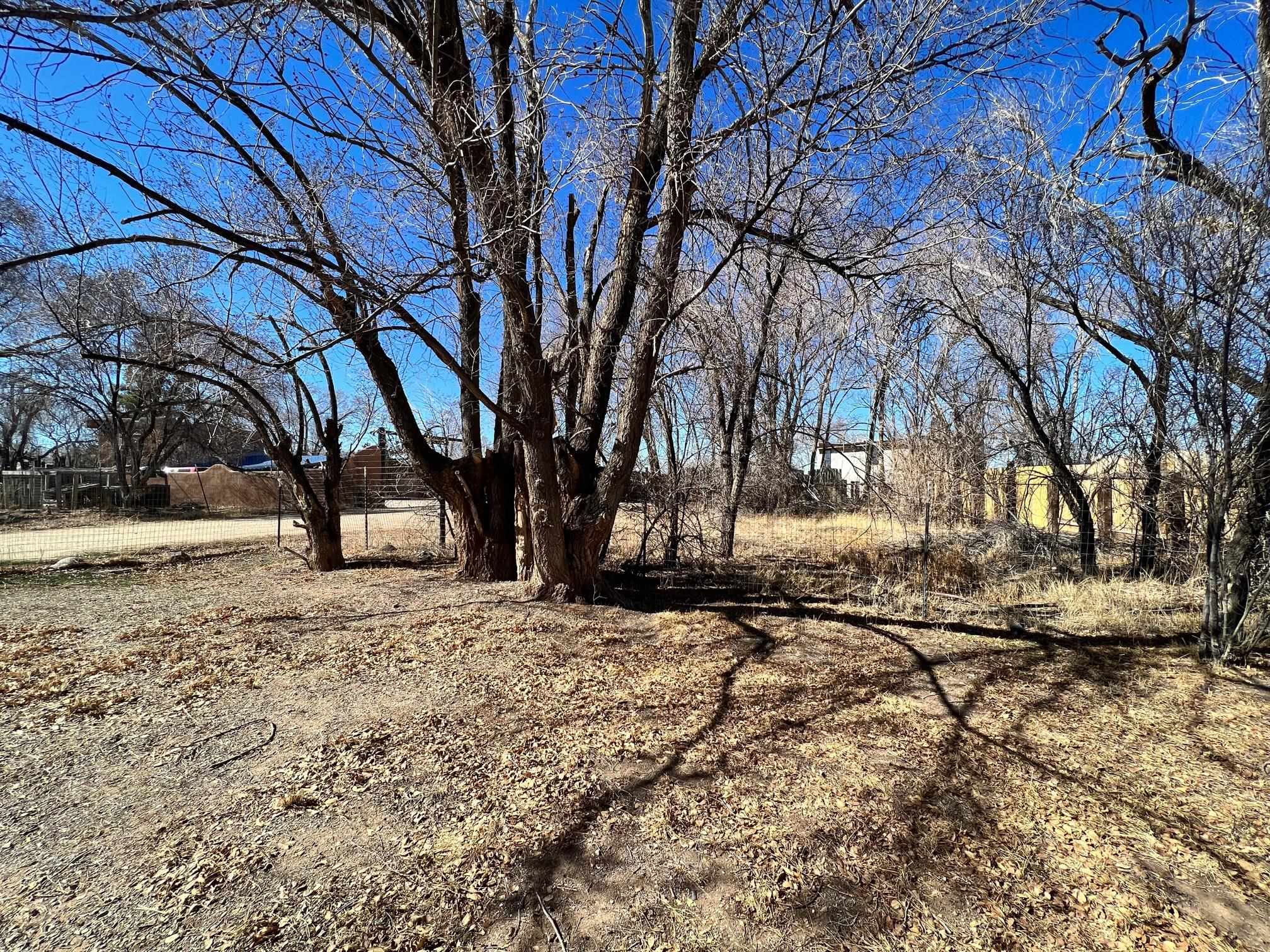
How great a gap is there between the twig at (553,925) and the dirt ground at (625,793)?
Result: 1 centimetres

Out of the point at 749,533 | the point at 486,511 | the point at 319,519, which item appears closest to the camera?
the point at 486,511

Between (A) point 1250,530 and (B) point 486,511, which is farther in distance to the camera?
(B) point 486,511

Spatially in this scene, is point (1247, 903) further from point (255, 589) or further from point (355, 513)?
point (355, 513)

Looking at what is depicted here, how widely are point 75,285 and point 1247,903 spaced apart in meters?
15.4

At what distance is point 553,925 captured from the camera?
2070mm

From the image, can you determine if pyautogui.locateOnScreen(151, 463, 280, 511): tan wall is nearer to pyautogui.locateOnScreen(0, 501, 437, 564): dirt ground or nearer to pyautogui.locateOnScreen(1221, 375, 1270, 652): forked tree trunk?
pyautogui.locateOnScreen(0, 501, 437, 564): dirt ground

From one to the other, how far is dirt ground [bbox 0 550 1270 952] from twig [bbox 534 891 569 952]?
0.01 metres

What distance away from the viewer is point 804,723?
3.70m

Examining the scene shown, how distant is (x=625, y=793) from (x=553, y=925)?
857mm

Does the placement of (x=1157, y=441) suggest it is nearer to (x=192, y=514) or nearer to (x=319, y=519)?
(x=319, y=519)

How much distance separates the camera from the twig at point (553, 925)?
1975 mm

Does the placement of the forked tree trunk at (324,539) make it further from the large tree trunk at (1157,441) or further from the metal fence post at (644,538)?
the large tree trunk at (1157,441)

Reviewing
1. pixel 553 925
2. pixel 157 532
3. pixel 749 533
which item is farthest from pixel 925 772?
pixel 157 532

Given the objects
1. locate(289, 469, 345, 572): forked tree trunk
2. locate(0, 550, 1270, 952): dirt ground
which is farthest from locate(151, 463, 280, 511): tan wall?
locate(0, 550, 1270, 952): dirt ground
